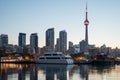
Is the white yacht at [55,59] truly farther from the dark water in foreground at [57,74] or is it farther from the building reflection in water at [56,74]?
the dark water in foreground at [57,74]

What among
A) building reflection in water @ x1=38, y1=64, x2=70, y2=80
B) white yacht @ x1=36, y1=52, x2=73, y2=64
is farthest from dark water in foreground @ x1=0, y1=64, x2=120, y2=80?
white yacht @ x1=36, y1=52, x2=73, y2=64

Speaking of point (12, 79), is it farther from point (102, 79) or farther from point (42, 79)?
point (102, 79)

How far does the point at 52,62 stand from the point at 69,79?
117m

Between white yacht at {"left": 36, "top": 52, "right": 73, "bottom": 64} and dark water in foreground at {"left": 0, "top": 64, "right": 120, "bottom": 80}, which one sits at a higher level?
white yacht at {"left": 36, "top": 52, "right": 73, "bottom": 64}

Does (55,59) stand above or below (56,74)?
above

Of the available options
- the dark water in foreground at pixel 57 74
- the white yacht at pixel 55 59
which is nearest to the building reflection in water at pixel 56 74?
the dark water in foreground at pixel 57 74

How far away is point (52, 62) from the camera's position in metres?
183

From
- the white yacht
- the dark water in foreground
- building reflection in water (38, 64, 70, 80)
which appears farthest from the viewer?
the white yacht

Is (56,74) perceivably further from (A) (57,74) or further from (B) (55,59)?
(B) (55,59)

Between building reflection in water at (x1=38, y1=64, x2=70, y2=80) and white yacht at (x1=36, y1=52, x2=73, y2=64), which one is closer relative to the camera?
building reflection in water at (x1=38, y1=64, x2=70, y2=80)

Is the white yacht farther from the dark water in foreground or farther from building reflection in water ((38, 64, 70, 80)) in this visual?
the dark water in foreground

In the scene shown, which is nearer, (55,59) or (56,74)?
(56,74)

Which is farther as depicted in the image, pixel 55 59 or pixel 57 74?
pixel 55 59

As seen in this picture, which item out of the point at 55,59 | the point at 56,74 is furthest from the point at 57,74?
the point at 55,59
